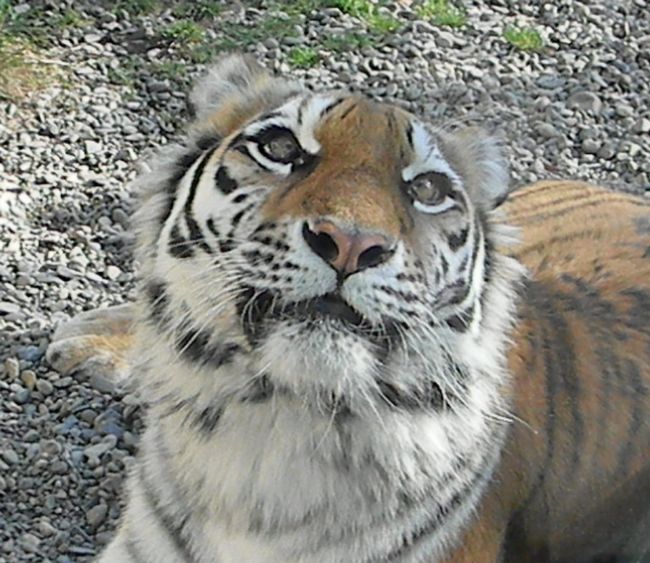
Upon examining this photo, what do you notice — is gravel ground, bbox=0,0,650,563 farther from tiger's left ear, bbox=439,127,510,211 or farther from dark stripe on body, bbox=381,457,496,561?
dark stripe on body, bbox=381,457,496,561

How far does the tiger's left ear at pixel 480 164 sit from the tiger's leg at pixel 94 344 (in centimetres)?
111

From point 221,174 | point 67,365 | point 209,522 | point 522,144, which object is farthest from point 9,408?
point 522,144

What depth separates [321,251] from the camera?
6.64 ft

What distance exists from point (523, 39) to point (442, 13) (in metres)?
0.32

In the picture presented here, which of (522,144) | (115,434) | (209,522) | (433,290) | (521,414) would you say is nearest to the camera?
(433,290)

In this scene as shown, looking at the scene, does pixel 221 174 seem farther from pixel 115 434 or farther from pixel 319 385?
pixel 115 434

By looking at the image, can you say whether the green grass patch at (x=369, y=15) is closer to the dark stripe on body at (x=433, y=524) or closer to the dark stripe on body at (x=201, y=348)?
the dark stripe on body at (x=433, y=524)

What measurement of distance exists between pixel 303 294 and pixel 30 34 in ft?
9.38

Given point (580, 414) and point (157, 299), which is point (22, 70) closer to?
point (157, 299)

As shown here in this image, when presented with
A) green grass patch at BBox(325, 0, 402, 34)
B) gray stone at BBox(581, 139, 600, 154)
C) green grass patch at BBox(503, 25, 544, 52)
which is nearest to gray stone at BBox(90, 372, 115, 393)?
gray stone at BBox(581, 139, 600, 154)

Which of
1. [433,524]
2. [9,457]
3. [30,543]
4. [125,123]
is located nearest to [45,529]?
[30,543]

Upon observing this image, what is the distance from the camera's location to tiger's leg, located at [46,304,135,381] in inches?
133

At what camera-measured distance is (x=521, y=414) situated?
2.66 meters

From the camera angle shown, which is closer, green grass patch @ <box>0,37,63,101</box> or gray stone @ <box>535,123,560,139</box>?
green grass patch @ <box>0,37,63,101</box>
